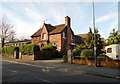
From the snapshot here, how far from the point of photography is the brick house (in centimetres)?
4591

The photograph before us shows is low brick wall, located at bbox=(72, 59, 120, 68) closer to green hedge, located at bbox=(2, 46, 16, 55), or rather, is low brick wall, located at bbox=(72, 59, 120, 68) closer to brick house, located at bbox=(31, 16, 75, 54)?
brick house, located at bbox=(31, 16, 75, 54)

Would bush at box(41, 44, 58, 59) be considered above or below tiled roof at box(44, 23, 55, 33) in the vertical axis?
below

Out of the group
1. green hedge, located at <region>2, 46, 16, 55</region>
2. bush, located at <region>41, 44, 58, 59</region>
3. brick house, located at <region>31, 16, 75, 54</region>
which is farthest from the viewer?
brick house, located at <region>31, 16, 75, 54</region>

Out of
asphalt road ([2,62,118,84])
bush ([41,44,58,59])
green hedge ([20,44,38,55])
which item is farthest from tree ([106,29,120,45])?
asphalt road ([2,62,118,84])

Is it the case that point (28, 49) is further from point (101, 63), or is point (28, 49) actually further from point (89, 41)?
point (101, 63)

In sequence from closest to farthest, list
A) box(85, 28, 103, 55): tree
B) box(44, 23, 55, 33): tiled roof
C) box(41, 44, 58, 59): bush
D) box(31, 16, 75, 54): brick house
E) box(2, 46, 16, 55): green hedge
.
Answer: box(41, 44, 58, 59): bush → box(85, 28, 103, 55): tree → box(2, 46, 16, 55): green hedge → box(31, 16, 75, 54): brick house → box(44, 23, 55, 33): tiled roof

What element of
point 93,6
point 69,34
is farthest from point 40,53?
point 93,6

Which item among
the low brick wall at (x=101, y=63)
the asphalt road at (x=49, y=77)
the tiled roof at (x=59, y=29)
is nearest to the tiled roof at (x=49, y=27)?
the tiled roof at (x=59, y=29)

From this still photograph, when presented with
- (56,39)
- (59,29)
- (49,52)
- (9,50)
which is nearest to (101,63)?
(49,52)

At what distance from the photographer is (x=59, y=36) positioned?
45938 millimetres

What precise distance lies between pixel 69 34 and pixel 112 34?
10404 mm

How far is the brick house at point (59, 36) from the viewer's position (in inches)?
1807

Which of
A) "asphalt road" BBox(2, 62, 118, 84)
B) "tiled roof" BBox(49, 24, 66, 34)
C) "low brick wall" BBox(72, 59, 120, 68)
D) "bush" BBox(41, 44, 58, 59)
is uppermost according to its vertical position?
"tiled roof" BBox(49, 24, 66, 34)

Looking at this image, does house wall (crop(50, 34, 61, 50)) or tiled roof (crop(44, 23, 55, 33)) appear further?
tiled roof (crop(44, 23, 55, 33))
